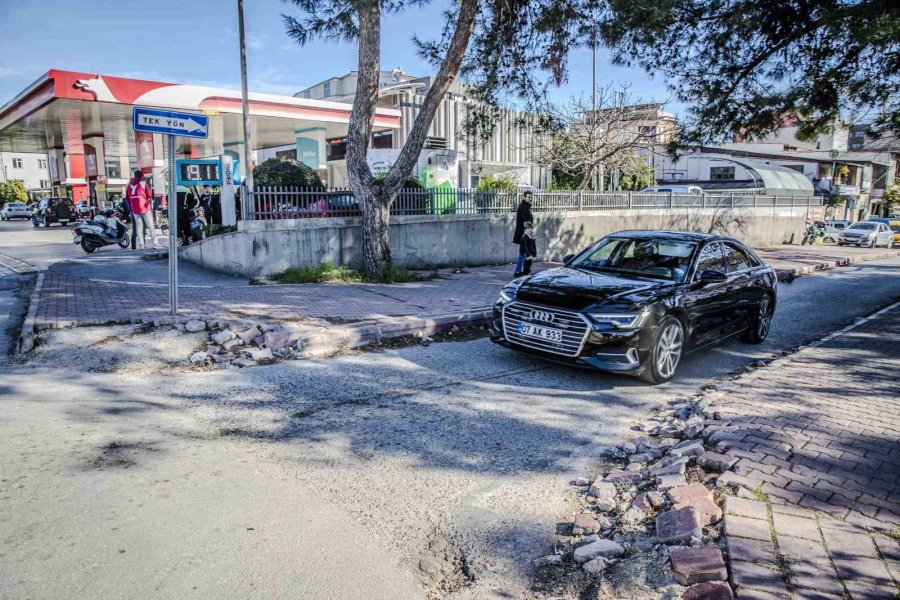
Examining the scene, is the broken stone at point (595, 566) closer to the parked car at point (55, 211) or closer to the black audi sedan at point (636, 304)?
the black audi sedan at point (636, 304)

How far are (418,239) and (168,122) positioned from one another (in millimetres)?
7307

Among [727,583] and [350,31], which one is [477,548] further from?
[350,31]

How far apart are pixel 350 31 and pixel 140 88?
484 inches

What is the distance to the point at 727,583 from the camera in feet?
9.04

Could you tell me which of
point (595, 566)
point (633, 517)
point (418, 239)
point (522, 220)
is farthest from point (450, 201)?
point (595, 566)

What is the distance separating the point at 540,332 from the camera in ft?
20.5

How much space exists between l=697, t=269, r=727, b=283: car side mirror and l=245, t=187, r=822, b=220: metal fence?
797 cm

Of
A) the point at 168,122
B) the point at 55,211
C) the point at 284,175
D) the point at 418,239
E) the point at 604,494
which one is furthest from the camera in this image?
the point at 55,211

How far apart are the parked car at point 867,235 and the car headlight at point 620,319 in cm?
2927

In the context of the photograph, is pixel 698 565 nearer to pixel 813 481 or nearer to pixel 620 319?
pixel 813 481

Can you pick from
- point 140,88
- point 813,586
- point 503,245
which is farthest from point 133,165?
point 813,586

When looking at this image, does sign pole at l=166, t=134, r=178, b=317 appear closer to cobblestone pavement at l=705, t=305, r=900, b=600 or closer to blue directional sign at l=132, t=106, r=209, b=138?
blue directional sign at l=132, t=106, r=209, b=138

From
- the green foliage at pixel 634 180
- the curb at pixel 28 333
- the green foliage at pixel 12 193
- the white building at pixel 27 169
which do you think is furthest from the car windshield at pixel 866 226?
the white building at pixel 27 169

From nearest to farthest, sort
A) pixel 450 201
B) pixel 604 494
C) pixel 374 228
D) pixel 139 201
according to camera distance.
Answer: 1. pixel 604 494
2. pixel 374 228
3. pixel 139 201
4. pixel 450 201
